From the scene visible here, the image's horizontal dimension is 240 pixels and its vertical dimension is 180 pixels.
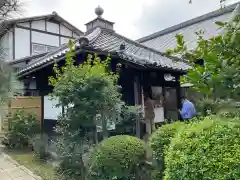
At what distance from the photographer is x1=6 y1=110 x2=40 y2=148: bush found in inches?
335

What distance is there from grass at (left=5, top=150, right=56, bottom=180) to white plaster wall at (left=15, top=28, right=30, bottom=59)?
8.64 m

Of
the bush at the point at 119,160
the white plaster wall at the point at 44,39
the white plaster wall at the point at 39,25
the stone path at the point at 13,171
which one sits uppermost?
the white plaster wall at the point at 39,25

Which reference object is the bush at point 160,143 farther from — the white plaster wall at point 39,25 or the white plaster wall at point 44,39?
the white plaster wall at point 39,25

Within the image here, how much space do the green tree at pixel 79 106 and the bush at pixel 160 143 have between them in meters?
1.19

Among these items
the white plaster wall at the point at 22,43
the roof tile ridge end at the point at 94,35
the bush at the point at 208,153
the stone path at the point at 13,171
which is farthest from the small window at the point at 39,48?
the bush at the point at 208,153

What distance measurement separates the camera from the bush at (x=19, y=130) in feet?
27.9

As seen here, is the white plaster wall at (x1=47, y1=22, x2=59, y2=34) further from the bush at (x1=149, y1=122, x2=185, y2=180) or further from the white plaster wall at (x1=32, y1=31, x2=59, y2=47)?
the bush at (x1=149, y1=122, x2=185, y2=180)

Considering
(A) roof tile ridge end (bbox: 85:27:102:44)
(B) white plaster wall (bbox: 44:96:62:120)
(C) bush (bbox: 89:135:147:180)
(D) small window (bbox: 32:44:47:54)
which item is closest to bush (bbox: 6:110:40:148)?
(B) white plaster wall (bbox: 44:96:62:120)

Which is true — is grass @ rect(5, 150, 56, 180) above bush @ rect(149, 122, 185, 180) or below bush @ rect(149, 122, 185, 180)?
below

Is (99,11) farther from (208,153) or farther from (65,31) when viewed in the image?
(208,153)

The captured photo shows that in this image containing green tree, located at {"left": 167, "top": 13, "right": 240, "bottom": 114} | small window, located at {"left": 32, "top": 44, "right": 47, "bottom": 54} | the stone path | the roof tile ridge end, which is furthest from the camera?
small window, located at {"left": 32, "top": 44, "right": 47, "bottom": 54}

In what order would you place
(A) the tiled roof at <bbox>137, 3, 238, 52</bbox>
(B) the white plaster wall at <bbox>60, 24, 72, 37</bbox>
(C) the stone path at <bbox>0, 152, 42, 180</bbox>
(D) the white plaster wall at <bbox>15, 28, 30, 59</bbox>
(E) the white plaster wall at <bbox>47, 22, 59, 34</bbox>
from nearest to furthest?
1. (C) the stone path at <bbox>0, 152, 42, 180</bbox>
2. (D) the white plaster wall at <bbox>15, 28, 30, 59</bbox>
3. (A) the tiled roof at <bbox>137, 3, 238, 52</bbox>
4. (E) the white plaster wall at <bbox>47, 22, 59, 34</bbox>
5. (B) the white plaster wall at <bbox>60, 24, 72, 37</bbox>

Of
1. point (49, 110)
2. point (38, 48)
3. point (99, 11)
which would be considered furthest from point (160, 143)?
point (38, 48)

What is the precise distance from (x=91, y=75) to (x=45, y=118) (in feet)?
16.6
